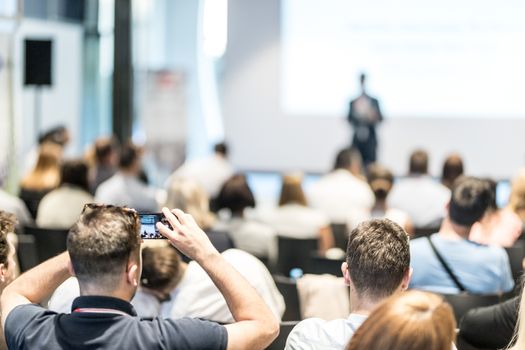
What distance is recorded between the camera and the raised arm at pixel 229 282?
239 centimetres

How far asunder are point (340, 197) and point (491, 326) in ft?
15.3

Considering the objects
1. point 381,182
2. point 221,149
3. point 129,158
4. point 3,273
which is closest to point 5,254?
point 3,273

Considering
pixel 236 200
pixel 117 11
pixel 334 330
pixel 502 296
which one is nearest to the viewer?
pixel 334 330

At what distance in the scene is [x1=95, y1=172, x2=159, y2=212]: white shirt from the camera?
7750mm

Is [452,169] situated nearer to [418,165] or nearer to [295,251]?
[418,165]

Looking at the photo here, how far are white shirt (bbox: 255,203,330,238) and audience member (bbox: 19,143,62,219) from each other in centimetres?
199

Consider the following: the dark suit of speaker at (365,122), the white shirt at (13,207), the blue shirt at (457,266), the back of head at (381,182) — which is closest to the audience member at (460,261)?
the blue shirt at (457,266)

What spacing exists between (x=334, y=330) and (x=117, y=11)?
10.3 m

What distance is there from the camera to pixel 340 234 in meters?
7.05

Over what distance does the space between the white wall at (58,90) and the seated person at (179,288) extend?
9.52 meters

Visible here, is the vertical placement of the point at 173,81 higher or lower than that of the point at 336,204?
higher

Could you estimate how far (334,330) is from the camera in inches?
101

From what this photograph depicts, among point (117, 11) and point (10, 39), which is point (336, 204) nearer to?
point (10, 39)

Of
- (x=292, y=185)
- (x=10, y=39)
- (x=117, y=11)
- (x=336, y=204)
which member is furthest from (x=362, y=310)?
(x=117, y=11)
